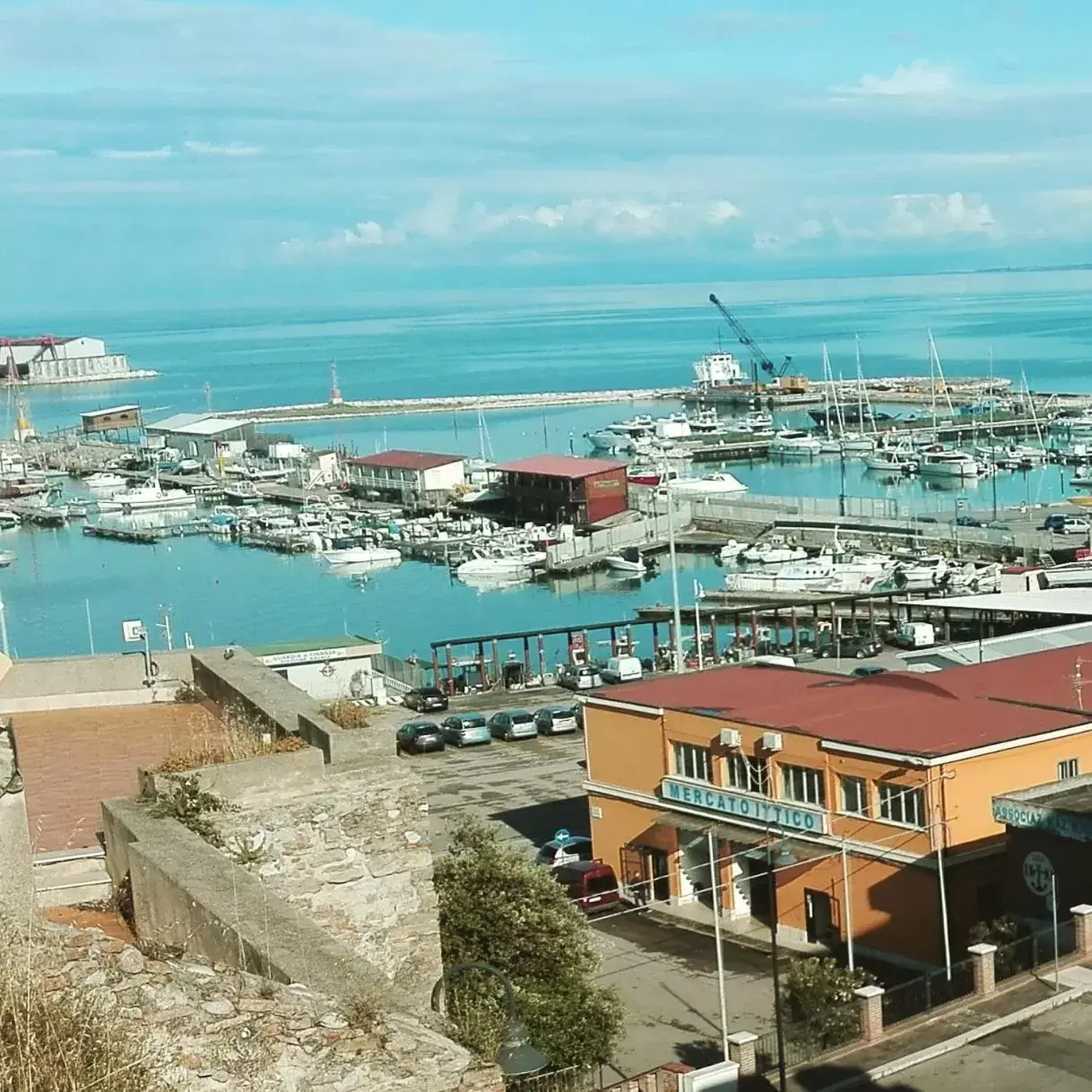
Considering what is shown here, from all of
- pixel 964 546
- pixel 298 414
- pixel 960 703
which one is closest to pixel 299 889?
pixel 960 703

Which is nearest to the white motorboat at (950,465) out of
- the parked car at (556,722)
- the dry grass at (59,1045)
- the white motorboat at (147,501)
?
the white motorboat at (147,501)

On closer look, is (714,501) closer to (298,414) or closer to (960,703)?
(960,703)

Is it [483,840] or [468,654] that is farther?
[468,654]

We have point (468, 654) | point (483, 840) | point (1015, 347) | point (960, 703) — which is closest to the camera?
point (483, 840)

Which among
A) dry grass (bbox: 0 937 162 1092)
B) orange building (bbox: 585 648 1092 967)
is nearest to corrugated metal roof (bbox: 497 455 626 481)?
orange building (bbox: 585 648 1092 967)

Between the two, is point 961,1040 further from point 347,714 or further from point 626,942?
point 626,942

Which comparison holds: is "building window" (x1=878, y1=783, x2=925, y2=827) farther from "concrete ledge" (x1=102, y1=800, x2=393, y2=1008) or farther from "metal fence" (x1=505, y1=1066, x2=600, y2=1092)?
"concrete ledge" (x1=102, y1=800, x2=393, y2=1008)

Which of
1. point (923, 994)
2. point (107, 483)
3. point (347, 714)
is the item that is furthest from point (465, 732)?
point (107, 483)
